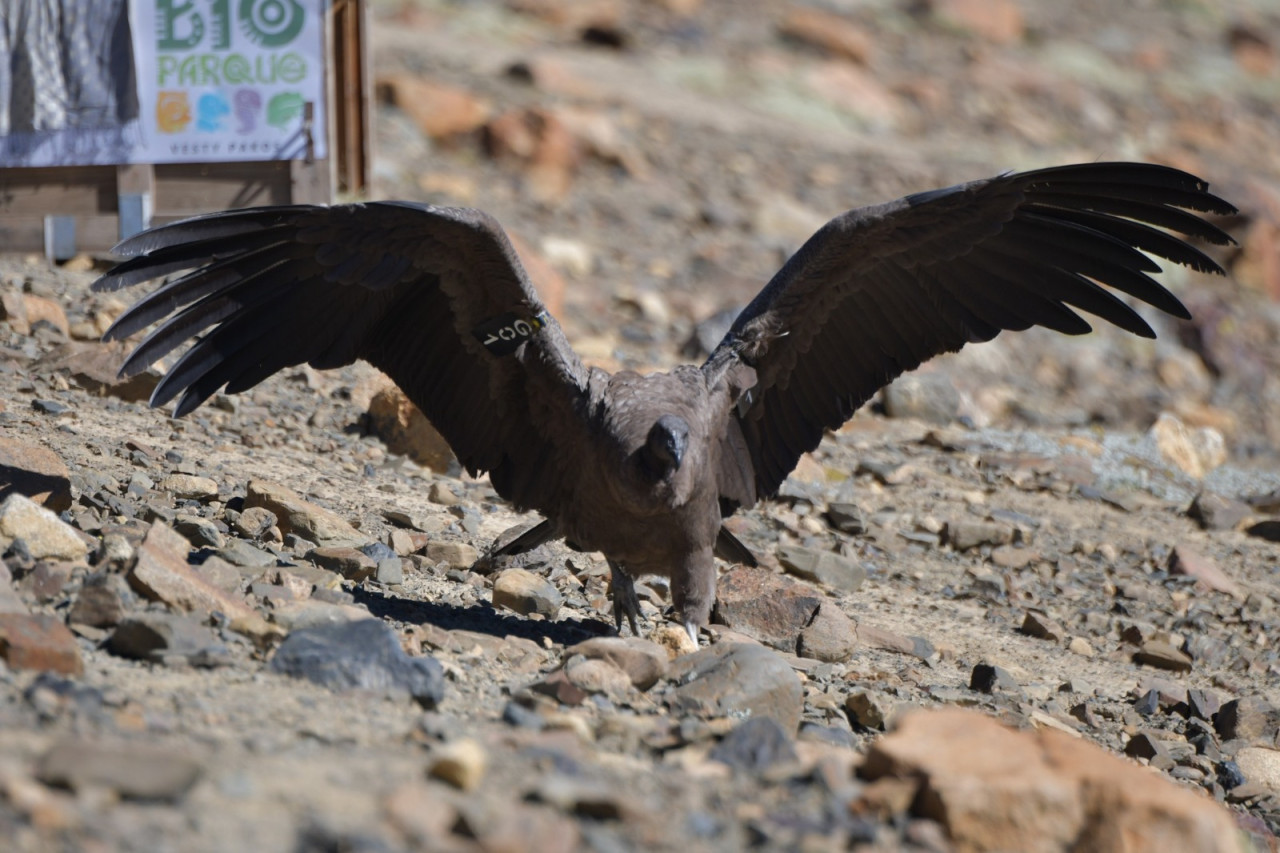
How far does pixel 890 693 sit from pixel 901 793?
2.14 meters

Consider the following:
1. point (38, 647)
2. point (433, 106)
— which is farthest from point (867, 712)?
point (433, 106)

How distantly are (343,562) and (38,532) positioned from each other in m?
1.35

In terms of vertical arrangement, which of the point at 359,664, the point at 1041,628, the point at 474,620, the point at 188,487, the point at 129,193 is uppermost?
the point at 129,193

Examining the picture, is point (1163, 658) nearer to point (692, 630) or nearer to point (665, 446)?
point (692, 630)

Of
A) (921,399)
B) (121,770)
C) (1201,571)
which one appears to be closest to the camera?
(121,770)

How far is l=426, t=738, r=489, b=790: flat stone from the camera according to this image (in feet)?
11.1

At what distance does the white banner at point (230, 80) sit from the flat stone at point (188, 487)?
3736 mm

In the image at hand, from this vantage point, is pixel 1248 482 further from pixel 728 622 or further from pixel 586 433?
pixel 586 433

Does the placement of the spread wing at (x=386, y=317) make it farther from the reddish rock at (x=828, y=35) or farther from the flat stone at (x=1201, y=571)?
the reddish rock at (x=828, y=35)

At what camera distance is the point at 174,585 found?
15.3ft

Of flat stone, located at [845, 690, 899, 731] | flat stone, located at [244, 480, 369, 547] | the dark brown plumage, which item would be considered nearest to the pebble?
flat stone, located at [845, 690, 899, 731]

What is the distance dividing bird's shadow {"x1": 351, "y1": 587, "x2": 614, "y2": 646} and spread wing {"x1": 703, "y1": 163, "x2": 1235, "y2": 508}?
1.17m

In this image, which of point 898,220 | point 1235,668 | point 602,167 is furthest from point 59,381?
point 602,167

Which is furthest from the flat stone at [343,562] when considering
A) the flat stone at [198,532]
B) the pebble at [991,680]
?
the pebble at [991,680]
